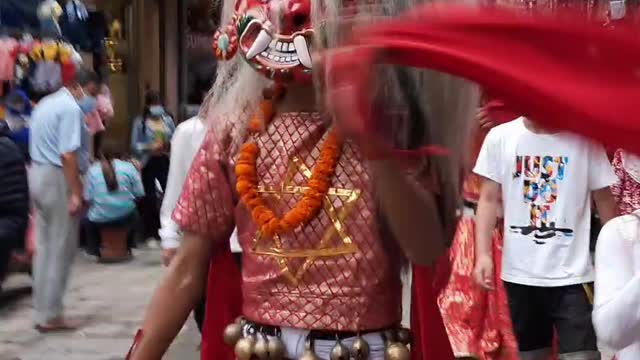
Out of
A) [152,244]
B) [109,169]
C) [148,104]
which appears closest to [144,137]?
[148,104]

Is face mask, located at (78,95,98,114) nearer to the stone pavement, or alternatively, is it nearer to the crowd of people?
the stone pavement

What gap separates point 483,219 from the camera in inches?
199

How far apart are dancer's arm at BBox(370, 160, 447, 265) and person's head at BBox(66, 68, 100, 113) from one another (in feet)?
19.2

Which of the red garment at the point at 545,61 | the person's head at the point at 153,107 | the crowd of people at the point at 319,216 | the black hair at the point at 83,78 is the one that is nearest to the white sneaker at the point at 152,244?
the person's head at the point at 153,107

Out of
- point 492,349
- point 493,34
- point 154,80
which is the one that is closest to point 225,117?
point 493,34

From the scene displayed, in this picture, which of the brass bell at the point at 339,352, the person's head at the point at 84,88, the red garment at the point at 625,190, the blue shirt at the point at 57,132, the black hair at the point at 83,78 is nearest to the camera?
the brass bell at the point at 339,352

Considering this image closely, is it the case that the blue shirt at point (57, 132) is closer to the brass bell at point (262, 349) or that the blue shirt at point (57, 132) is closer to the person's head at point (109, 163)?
the person's head at point (109, 163)

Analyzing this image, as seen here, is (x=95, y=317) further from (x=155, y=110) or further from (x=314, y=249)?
(x=314, y=249)

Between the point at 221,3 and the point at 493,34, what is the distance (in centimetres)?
156

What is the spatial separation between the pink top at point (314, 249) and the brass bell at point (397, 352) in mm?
57

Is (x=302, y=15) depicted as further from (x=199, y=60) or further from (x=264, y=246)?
(x=199, y=60)

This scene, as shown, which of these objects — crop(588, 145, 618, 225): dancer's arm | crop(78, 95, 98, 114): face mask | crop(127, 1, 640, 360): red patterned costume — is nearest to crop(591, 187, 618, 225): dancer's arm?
crop(588, 145, 618, 225): dancer's arm

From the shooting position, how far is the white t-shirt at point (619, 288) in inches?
109

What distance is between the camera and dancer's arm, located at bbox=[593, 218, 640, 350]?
2775 mm
